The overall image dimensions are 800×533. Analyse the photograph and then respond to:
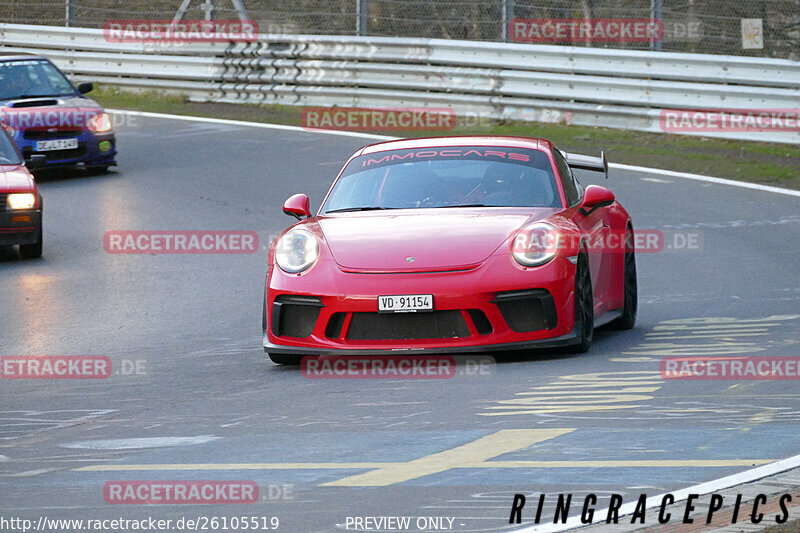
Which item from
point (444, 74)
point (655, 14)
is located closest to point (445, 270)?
point (655, 14)

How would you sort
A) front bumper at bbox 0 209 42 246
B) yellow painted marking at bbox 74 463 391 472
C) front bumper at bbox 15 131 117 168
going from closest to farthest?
yellow painted marking at bbox 74 463 391 472
front bumper at bbox 0 209 42 246
front bumper at bbox 15 131 117 168

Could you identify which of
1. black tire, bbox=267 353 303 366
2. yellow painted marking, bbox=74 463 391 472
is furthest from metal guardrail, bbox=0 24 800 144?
yellow painted marking, bbox=74 463 391 472

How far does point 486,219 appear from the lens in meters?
8.89

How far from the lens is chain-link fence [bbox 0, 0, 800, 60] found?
19953mm

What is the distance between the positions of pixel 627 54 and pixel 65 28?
1131 centimetres

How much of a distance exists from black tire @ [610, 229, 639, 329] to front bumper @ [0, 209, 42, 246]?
6.12 meters

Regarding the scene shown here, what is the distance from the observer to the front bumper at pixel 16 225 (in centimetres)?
1377

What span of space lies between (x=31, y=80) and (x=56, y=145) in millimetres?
1664

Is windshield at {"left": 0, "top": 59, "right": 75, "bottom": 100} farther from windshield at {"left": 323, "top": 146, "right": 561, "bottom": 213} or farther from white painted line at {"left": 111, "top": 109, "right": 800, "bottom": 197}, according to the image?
windshield at {"left": 323, "top": 146, "right": 561, "bottom": 213}

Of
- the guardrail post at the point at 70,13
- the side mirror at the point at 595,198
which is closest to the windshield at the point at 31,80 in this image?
the guardrail post at the point at 70,13

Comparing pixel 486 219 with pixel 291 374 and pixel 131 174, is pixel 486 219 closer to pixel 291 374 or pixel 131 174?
pixel 291 374

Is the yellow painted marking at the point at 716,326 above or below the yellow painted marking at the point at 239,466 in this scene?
below

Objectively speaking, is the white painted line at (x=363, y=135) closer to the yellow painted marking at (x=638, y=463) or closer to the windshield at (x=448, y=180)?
the windshield at (x=448, y=180)

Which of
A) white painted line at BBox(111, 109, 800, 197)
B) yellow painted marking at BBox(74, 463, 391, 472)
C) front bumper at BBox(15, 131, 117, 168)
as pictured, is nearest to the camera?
yellow painted marking at BBox(74, 463, 391, 472)
